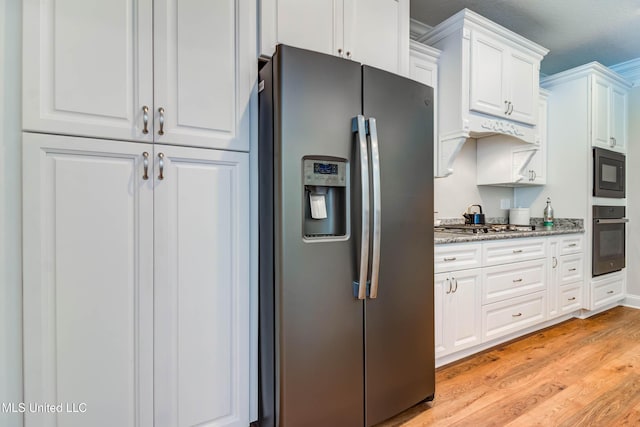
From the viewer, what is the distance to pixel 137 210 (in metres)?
1.27

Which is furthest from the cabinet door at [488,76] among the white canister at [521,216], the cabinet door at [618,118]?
the cabinet door at [618,118]

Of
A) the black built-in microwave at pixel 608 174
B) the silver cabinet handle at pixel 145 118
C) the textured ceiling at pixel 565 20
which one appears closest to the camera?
the silver cabinet handle at pixel 145 118

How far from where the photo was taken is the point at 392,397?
1597mm

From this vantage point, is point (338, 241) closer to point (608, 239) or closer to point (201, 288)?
point (201, 288)

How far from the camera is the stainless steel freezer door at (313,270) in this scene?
133cm

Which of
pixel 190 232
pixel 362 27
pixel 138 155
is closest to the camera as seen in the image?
pixel 138 155

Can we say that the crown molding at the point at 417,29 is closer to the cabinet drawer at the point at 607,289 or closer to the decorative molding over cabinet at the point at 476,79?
the decorative molding over cabinet at the point at 476,79

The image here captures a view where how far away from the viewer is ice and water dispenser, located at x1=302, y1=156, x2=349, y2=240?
140 centimetres

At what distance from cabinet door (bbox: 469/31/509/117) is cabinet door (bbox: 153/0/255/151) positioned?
179cm

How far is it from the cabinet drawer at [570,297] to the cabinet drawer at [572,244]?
0.32 m

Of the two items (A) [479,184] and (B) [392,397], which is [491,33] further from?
(B) [392,397]

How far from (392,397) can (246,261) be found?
0.96m

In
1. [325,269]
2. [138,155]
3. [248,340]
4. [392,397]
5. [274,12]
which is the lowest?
[392,397]

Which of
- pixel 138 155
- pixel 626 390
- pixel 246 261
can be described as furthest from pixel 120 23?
pixel 626 390
